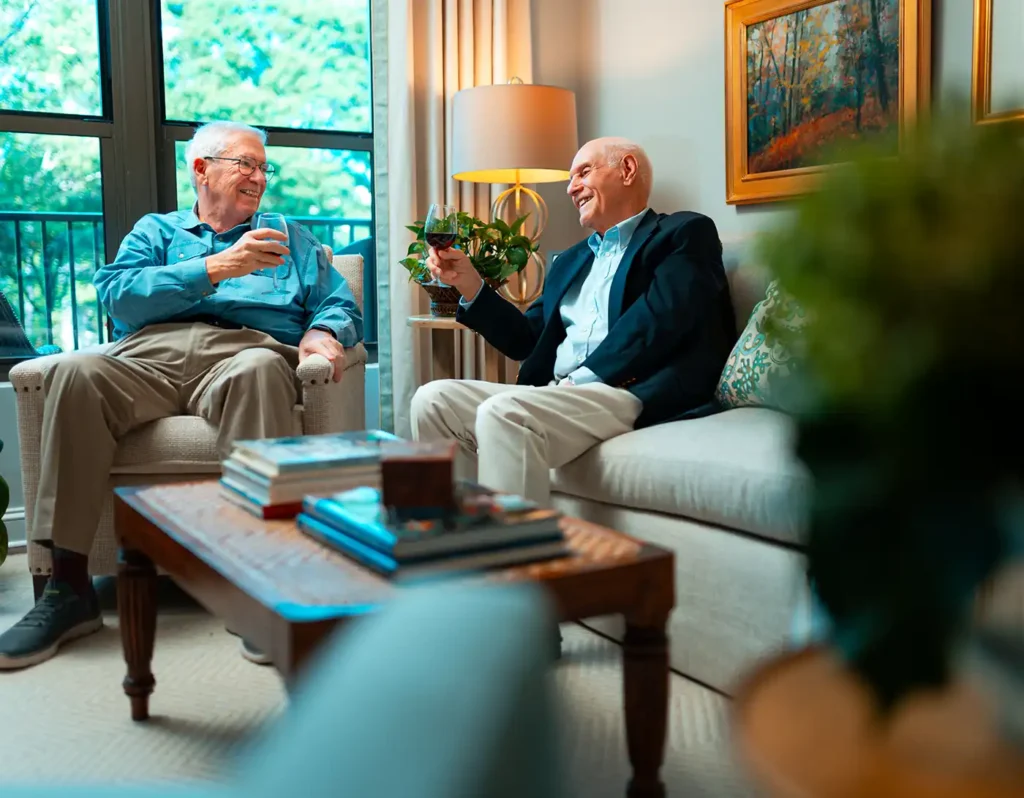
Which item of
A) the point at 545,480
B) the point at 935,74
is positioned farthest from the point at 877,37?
the point at 545,480

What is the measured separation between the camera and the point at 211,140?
116 inches

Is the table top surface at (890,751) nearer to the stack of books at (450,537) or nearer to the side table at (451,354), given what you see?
the stack of books at (450,537)

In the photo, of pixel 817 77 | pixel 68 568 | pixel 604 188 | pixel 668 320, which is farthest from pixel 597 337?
pixel 68 568

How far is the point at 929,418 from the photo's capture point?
377 mm

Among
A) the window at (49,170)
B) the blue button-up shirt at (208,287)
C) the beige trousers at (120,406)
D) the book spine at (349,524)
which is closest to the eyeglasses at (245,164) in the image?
the blue button-up shirt at (208,287)

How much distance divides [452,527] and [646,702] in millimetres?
366

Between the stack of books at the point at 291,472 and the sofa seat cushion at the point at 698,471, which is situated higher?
the stack of books at the point at 291,472

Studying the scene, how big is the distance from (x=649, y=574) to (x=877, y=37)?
204 centimetres

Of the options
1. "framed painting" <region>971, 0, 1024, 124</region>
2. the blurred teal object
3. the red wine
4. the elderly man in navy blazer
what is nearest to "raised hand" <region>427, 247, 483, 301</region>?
the elderly man in navy blazer

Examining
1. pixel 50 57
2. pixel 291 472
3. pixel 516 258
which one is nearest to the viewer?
pixel 291 472

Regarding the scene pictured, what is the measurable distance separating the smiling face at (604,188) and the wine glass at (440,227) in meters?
0.41

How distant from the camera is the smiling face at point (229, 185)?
2908 mm

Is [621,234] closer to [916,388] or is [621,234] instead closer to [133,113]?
[133,113]

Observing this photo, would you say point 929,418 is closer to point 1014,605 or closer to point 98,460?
point 1014,605
